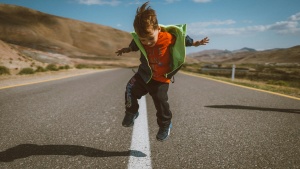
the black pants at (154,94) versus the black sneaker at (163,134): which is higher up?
the black pants at (154,94)

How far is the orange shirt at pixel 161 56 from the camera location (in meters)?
2.84

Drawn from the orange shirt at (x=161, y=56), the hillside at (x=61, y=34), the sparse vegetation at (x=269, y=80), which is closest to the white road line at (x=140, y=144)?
the orange shirt at (x=161, y=56)

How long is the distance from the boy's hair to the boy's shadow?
1.22 meters

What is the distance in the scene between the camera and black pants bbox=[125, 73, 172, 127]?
2885 millimetres

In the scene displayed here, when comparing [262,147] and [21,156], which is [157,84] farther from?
[21,156]

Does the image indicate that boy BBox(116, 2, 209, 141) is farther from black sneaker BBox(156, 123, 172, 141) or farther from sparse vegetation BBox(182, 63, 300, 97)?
sparse vegetation BBox(182, 63, 300, 97)

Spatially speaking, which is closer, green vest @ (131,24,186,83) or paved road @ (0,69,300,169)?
paved road @ (0,69,300,169)

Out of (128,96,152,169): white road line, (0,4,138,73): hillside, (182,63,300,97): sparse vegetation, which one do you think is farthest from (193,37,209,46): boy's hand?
(0,4,138,73): hillside

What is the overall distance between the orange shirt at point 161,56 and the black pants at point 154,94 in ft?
0.31

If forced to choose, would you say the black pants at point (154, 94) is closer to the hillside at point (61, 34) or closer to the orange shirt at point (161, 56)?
the orange shirt at point (161, 56)

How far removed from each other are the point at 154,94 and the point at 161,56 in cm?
43

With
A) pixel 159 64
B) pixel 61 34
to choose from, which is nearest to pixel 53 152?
pixel 159 64

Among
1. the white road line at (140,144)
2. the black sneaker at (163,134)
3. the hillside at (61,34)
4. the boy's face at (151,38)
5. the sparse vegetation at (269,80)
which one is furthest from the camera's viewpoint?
the hillside at (61,34)

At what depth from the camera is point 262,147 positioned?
9.18ft
